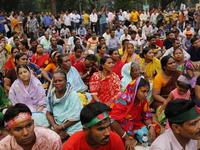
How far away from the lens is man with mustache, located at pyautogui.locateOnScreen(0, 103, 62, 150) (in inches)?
82.1

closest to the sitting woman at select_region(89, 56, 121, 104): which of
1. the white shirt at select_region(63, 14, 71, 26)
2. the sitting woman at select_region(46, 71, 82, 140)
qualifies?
the sitting woman at select_region(46, 71, 82, 140)

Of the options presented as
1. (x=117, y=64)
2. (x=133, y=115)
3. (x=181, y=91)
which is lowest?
(x=133, y=115)

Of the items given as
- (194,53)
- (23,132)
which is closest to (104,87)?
(23,132)

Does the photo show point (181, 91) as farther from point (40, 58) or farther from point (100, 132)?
point (40, 58)

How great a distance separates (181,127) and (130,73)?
6.58 feet

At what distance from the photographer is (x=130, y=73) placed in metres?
3.83

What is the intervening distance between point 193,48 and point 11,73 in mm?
4418

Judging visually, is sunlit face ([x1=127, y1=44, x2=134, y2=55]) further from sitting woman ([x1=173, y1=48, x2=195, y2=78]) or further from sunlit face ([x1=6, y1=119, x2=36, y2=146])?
sunlit face ([x1=6, y1=119, x2=36, y2=146])

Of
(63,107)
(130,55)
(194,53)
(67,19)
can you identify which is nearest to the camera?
(63,107)

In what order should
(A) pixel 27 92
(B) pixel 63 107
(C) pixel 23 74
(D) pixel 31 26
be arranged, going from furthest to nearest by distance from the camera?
1. (D) pixel 31 26
2. (A) pixel 27 92
3. (C) pixel 23 74
4. (B) pixel 63 107

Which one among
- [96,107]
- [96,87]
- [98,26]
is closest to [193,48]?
[96,87]

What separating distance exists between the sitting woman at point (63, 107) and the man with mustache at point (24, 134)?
773mm

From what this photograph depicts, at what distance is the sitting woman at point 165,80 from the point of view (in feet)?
12.4

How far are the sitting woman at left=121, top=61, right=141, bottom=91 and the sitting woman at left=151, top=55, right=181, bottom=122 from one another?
13.6 inches
